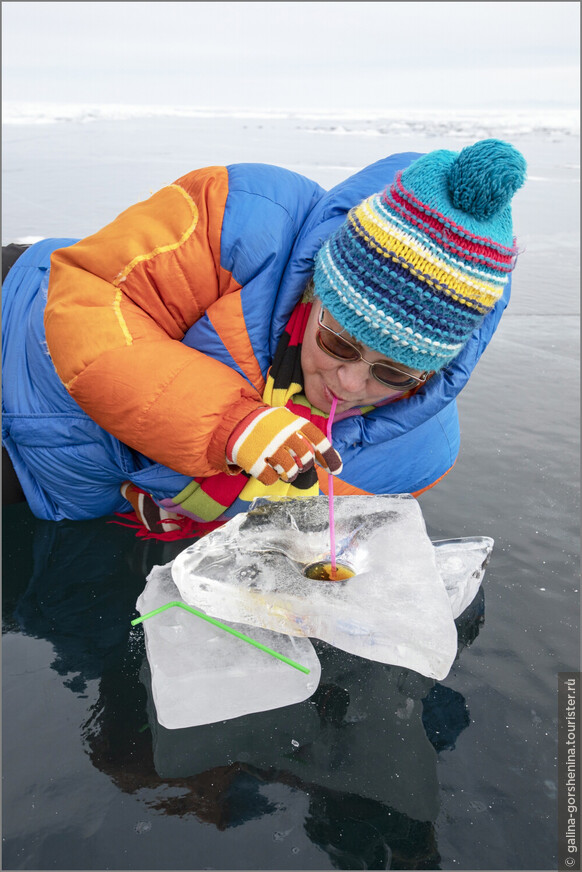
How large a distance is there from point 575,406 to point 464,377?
1.35m

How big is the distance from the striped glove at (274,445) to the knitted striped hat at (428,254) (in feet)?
0.91

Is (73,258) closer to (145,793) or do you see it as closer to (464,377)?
(464,377)

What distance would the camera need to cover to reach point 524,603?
187 centimetres

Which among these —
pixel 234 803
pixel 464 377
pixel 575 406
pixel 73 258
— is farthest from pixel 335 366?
pixel 575 406

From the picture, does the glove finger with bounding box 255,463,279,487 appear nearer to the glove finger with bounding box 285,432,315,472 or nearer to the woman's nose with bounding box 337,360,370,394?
the glove finger with bounding box 285,432,315,472

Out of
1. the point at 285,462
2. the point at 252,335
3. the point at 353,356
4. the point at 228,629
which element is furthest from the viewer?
the point at 252,335

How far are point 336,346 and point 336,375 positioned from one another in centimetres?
11

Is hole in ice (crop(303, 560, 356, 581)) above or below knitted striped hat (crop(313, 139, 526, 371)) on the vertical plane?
below

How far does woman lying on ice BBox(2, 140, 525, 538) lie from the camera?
1567mm

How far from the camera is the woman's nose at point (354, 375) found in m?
1.78

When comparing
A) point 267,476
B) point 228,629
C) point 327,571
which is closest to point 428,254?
point 267,476

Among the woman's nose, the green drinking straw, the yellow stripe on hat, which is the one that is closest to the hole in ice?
the green drinking straw

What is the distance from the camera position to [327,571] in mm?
1646

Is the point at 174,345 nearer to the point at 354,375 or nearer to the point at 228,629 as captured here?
the point at 354,375
